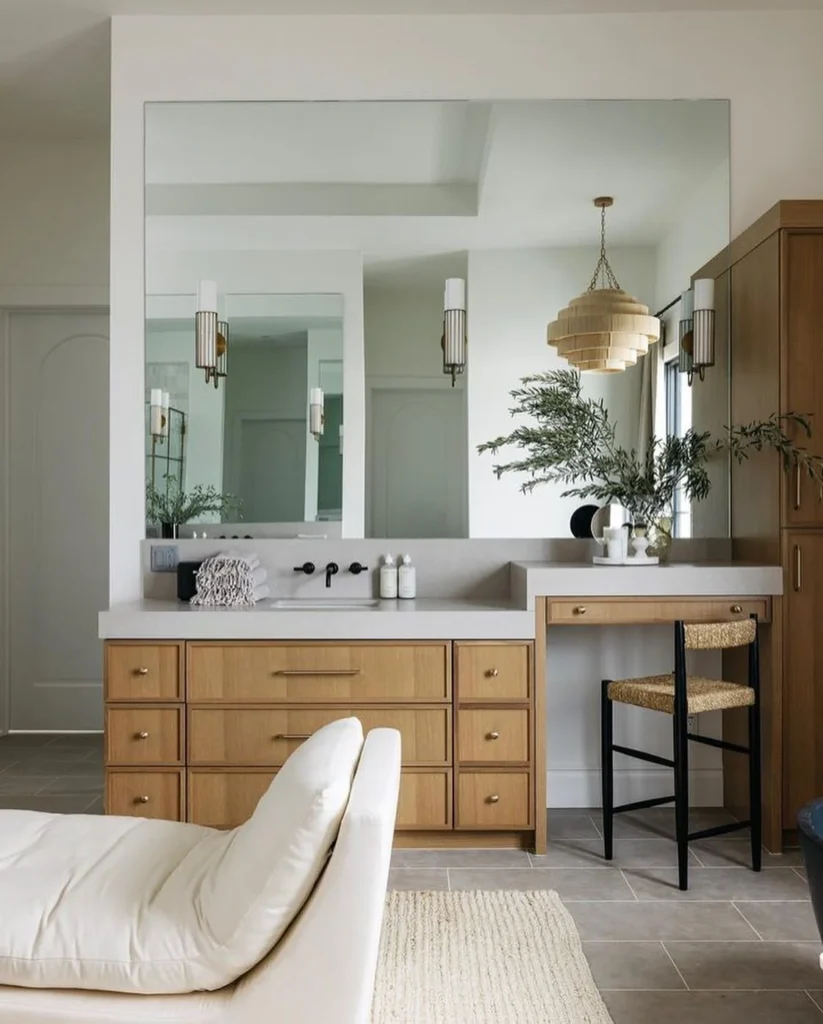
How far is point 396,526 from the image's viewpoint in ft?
11.6

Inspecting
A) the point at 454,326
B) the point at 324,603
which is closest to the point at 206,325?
the point at 454,326

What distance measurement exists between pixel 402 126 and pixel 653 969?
2906 mm

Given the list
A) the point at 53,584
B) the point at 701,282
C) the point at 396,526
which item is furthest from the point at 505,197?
the point at 53,584

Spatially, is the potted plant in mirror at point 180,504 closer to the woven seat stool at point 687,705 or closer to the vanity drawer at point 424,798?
the vanity drawer at point 424,798

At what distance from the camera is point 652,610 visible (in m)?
3.06

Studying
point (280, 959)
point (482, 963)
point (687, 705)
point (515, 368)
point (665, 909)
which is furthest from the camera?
point (515, 368)

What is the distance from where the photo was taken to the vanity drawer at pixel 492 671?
9.94ft

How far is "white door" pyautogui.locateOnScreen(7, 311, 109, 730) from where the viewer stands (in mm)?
4852

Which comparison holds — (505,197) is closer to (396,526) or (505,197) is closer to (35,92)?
(396,526)

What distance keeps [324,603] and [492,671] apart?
758mm

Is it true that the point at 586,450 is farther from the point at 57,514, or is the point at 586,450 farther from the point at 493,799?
the point at 57,514

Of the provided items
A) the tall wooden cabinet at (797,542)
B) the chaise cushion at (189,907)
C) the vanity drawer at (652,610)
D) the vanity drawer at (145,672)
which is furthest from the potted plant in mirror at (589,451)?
the chaise cushion at (189,907)

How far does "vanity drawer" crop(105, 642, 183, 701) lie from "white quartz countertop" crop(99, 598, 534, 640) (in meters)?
0.04

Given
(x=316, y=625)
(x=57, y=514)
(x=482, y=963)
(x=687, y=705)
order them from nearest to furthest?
(x=482, y=963)
(x=687, y=705)
(x=316, y=625)
(x=57, y=514)
